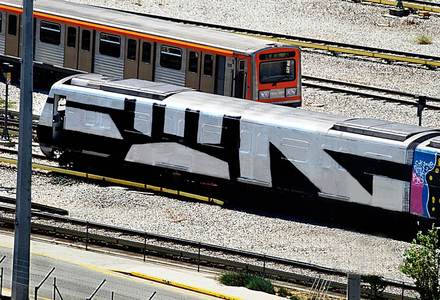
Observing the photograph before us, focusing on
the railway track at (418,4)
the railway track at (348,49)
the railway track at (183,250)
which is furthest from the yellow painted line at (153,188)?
the railway track at (418,4)

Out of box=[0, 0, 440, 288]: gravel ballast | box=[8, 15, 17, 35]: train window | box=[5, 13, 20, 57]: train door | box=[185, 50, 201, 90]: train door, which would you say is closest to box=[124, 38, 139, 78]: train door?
box=[185, 50, 201, 90]: train door

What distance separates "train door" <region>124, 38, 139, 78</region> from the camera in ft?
143

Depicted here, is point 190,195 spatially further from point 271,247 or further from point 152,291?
point 152,291

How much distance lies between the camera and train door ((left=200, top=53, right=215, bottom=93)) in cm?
4184

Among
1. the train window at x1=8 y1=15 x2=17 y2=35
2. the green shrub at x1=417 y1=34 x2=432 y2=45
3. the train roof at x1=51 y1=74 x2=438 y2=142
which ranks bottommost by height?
the green shrub at x1=417 y1=34 x2=432 y2=45

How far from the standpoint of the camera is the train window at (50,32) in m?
45.5

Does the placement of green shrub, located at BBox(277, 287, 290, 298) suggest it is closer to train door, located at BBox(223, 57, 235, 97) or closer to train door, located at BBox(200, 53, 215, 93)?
train door, located at BBox(223, 57, 235, 97)

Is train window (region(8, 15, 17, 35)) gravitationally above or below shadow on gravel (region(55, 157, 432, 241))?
above

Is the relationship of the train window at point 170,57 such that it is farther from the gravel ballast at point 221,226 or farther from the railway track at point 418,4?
the railway track at point 418,4

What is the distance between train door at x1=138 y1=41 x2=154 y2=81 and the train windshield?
3.88m

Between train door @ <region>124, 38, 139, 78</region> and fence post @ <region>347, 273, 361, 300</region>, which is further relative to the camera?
train door @ <region>124, 38, 139, 78</region>

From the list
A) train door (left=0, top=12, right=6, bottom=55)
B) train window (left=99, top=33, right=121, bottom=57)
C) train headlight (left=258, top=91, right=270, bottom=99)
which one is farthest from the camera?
train door (left=0, top=12, right=6, bottom=55)

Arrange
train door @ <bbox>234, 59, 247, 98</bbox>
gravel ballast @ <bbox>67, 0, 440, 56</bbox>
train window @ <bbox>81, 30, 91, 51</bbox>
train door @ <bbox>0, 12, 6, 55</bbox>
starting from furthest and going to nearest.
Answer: gravel ballast @ <bbox>67, 0, 440, 56</bbox>, train door @ <bbox>0, 12, 6, 55</bbox>, train window @ <bbox>81, 30, 91, 51</bbox>, train door @ <bbox>234, 59, 247, 98</bbox>

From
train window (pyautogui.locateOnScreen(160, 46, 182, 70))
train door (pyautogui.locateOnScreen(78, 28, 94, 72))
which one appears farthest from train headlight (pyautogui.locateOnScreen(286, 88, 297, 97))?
train door (pyautogui.locateOnScreen(78, 28, 94, 72))
